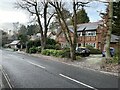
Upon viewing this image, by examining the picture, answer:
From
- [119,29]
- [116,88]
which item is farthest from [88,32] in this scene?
[116,88]

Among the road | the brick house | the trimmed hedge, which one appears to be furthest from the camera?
the brick house

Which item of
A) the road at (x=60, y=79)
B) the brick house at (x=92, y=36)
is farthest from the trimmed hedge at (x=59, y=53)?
the brick house at (x=92, y=36)

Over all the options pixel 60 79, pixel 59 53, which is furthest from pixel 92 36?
pixel 60 79

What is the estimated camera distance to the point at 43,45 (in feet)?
180

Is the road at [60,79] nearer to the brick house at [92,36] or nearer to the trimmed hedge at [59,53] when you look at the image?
the trimmed hedge at [59,53]

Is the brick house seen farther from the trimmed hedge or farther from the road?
the road

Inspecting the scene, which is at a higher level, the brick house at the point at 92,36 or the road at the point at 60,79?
the brick house at the point at 92,36

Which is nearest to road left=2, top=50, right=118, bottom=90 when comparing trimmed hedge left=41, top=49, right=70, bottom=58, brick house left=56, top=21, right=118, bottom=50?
trimmed hedge left=41, top=49, right=70, bottom=58

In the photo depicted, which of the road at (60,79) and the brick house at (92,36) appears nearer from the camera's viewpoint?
the road at (60,79)

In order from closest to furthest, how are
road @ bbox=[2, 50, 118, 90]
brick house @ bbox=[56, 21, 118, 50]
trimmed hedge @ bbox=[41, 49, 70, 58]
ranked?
road @ bbox=[2, 50, 118, 90] → trimmed hedge @ bbox=[41, 49, 70, 58] → brick house @ bbox=[56, 21, 118, 50]

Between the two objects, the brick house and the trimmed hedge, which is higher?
the brick house

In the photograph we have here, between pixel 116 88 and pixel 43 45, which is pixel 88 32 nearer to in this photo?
pixel 43 45

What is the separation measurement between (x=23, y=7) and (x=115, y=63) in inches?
1290

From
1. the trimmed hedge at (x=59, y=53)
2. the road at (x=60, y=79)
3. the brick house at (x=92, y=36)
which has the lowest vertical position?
the road at (x=60, y=79)
